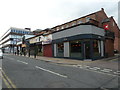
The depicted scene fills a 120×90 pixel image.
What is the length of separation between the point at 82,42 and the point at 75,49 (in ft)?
6.09

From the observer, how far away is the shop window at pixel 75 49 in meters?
15.9

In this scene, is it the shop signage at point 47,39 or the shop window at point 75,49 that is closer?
the shop window at point 75,49

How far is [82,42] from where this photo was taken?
15391 mm

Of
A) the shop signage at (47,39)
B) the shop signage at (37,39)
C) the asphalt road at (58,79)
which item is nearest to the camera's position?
the asphalt road at (58,79)

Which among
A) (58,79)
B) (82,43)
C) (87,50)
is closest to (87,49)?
(87,50)

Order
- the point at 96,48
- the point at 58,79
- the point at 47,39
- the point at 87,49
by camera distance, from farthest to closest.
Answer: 1. the point at 47,39
2. the point at 96,48
3. the point at 87,49
4. the point at 58,79

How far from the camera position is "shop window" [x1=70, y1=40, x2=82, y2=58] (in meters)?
15.9

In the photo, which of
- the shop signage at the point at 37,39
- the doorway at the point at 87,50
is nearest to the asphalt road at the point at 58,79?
the doorway at the point at 87,50

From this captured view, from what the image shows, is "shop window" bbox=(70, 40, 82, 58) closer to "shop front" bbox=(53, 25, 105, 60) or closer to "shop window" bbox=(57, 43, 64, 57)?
"shop front" bbox=(53, 25, 105, 60)

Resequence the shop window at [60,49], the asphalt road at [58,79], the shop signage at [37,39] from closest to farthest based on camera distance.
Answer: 1. the asphalt road at [58,79]
2. the shop window at [60,49]
3. the shop signage at [37,39]

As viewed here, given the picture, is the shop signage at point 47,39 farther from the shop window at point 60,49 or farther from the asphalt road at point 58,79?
the asphalt road at point 58,79

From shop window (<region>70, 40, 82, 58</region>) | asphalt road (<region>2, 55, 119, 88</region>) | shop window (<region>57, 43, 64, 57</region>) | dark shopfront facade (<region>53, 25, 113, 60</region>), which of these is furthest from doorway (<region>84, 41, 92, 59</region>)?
asphalt road (<region>2, 55, 119, 88</region>)

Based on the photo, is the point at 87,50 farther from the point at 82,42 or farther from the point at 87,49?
the point at 82,42

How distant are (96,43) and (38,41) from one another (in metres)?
16.3
